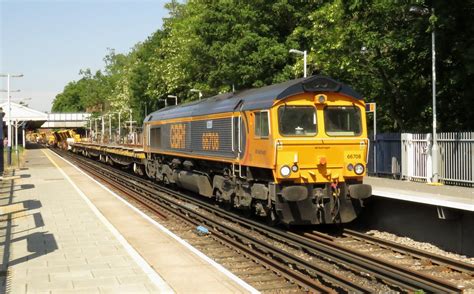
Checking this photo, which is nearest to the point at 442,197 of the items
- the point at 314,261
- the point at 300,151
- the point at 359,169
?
the point at 359,169

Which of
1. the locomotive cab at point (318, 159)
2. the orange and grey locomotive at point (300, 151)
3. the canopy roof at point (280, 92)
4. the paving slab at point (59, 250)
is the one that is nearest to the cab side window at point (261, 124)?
the orange and grey locomotive at point (300, 151)

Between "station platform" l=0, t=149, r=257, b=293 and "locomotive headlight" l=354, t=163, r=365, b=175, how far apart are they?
410 centimetres

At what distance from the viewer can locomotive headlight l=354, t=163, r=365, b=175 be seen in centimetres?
1180

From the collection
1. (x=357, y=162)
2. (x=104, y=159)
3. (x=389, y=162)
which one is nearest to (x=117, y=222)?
(x=357, y=162)

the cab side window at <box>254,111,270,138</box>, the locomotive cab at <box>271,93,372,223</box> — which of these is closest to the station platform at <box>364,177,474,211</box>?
the locomotive cab at <box>271,93,372,223</box>

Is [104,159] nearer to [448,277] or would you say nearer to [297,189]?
[297,189]

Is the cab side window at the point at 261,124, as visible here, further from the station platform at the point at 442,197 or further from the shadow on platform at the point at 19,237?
the shadow on platform at the point at 19,237

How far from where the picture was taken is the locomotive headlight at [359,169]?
38.7ft

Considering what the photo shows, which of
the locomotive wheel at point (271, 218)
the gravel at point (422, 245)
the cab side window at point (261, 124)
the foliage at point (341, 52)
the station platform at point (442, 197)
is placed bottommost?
the gravel at point (422, 245)

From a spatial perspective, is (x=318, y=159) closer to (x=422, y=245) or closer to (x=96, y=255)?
(x=422, y=245)

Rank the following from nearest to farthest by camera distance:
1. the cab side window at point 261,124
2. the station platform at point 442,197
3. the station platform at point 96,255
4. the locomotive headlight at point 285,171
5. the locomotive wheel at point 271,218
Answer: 1. the station platform at point 96,255
2. the station platform at point 442,197
3. the locomotive headlight at point 285,171
4. the cab side window at point 261,124
5. the locomotive wheel at point 271,218

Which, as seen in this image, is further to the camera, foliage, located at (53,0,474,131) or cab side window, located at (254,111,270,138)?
foliage, located at (53,0,474,131)

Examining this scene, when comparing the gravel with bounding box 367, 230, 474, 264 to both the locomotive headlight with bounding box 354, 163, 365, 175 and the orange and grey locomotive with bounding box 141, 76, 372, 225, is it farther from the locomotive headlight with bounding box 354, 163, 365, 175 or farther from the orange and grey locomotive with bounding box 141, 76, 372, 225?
the locomotive headlight with bounding box 354, 163, 365, 175

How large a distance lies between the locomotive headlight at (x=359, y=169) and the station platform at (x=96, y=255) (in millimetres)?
4101
